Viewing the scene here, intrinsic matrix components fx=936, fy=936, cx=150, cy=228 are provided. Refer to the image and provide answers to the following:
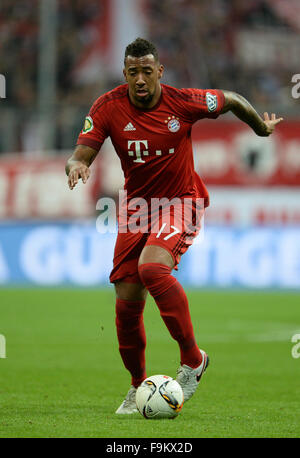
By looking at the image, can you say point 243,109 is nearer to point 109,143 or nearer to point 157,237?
point 157,237

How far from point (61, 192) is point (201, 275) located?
4.39m

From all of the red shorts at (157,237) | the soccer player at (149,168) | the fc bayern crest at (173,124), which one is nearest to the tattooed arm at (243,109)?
the soccer player at (149,168)

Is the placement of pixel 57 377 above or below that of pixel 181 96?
below

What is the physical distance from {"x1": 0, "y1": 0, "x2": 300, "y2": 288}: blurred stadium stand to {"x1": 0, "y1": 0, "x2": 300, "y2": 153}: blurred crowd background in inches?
1.3

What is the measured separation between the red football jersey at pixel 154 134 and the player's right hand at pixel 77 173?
0.81 ft

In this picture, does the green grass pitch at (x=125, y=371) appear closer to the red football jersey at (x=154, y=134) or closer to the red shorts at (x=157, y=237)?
the red shorts at (x=157, y=237)

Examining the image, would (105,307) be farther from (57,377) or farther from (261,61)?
(261,61)

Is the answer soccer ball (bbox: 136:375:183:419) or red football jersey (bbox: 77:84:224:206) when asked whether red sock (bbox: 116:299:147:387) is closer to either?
soccer ball (bbox: 136:375:183:419)

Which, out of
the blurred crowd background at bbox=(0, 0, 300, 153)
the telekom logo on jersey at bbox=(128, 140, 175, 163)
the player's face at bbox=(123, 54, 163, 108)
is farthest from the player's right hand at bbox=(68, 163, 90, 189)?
the blurred crowd background at bbox=(0, 0, 300, 153)

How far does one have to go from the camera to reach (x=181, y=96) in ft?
20.0

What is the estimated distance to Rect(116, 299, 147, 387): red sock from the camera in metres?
6.09

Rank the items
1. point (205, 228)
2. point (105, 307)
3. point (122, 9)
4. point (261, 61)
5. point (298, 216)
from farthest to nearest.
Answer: point (261, 61)
point (122, 9)
point (298, 216)
point (205, 228)
point (105, 307)

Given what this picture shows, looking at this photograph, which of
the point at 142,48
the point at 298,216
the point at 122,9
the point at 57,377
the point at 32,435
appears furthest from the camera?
the point at 122,9

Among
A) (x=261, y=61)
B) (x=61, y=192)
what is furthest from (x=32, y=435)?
(x=261, y=61)
